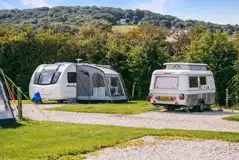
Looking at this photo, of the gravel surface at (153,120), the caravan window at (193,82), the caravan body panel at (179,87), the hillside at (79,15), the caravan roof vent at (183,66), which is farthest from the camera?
the hillside at (79,15)

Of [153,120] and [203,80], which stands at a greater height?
[203,80]

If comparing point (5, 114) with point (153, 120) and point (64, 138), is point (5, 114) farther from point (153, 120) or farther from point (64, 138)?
point (153, 120)

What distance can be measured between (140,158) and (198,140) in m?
2.68

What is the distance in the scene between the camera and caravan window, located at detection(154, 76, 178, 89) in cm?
1947

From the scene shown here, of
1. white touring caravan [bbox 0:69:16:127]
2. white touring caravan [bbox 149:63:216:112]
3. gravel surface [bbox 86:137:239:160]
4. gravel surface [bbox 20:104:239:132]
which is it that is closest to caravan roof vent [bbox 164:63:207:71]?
white touring caravan [bbox 149:63:216:112]

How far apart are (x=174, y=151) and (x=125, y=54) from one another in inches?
781

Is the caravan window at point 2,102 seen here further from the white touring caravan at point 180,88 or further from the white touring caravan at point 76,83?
the white touring caravan at point 76,83

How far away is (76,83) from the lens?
79.9 feet

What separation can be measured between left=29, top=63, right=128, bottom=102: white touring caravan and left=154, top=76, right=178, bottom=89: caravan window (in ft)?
17.0

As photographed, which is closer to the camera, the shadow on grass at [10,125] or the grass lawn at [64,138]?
the grass lawn at [64,138]

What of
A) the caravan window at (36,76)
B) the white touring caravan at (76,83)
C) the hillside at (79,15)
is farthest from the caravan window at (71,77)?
the hillside at (79,15)

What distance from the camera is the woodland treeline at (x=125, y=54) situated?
83.6ft

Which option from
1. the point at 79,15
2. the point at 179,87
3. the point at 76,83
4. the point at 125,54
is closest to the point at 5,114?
the point at 179,87

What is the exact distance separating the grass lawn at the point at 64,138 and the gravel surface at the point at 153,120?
1769 mm
